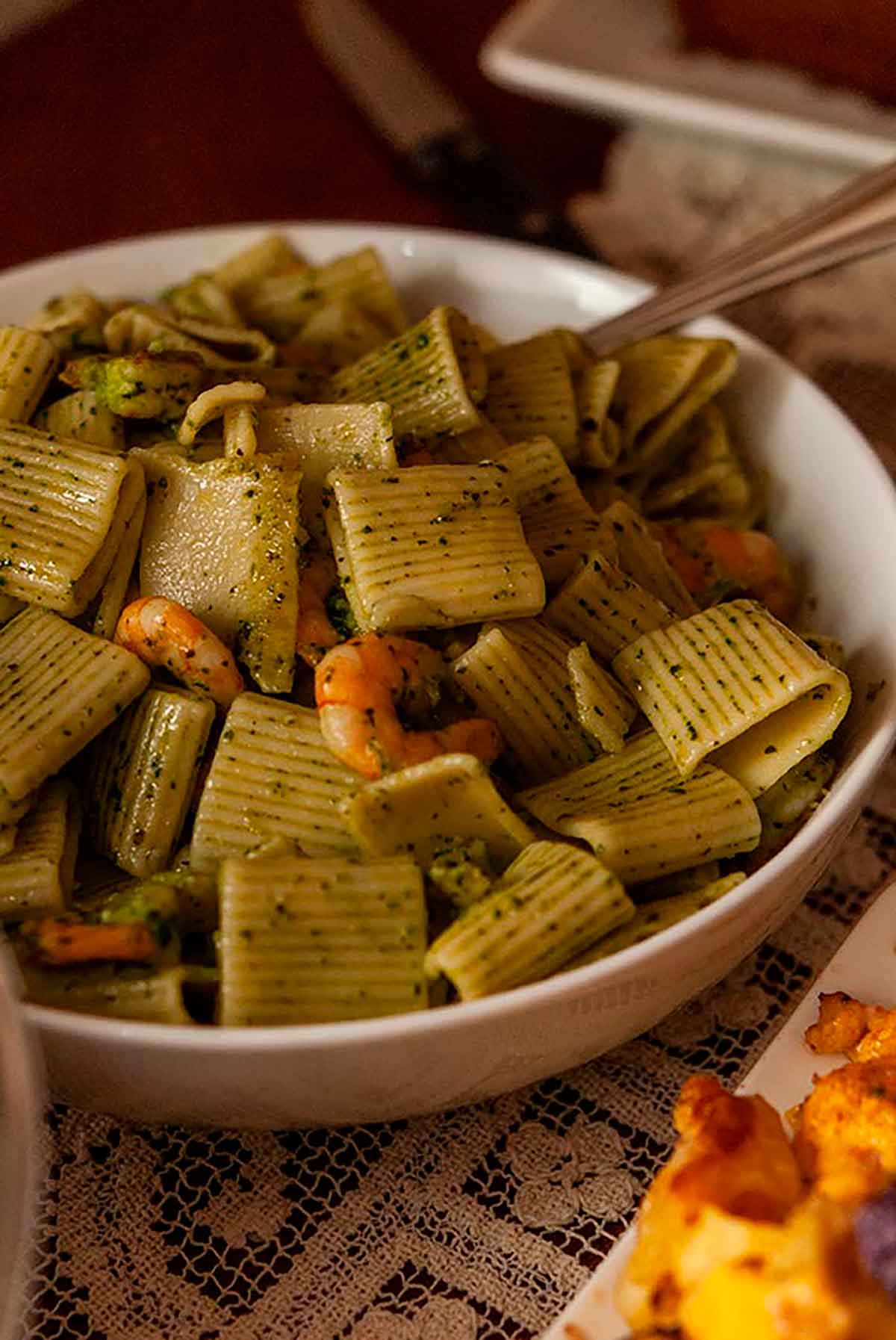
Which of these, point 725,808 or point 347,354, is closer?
point 725,808

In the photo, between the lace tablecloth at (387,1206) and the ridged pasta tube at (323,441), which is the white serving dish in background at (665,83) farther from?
the lace tablecloth at (387,1206)

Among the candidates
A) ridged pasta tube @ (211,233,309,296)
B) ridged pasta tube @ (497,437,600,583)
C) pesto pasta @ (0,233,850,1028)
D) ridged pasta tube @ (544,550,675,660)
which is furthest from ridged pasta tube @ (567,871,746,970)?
ridged pasta tube @ (211,233,309,296)

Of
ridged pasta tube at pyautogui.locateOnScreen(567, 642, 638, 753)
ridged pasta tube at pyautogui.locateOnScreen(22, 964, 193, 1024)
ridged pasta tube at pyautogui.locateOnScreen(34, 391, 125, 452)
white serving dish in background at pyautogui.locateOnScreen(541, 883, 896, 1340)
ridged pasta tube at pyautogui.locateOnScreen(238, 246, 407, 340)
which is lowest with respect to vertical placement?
white serving dish in background at pyautogui.locateOnScreen(541, 883, 896, 1340)

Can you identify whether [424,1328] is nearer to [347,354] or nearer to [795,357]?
[347,354]

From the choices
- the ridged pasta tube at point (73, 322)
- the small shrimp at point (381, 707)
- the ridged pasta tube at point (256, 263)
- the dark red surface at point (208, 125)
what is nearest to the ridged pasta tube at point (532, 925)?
the small shrimp at point (381, 707)

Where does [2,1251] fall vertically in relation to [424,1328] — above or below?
above

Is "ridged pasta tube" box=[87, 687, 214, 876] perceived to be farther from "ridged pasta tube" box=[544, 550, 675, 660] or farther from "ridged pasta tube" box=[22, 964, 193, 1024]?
→ "ridged pasta tube" box=[544, 550, 675, 660]

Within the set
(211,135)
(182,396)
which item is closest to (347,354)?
(182,396)
